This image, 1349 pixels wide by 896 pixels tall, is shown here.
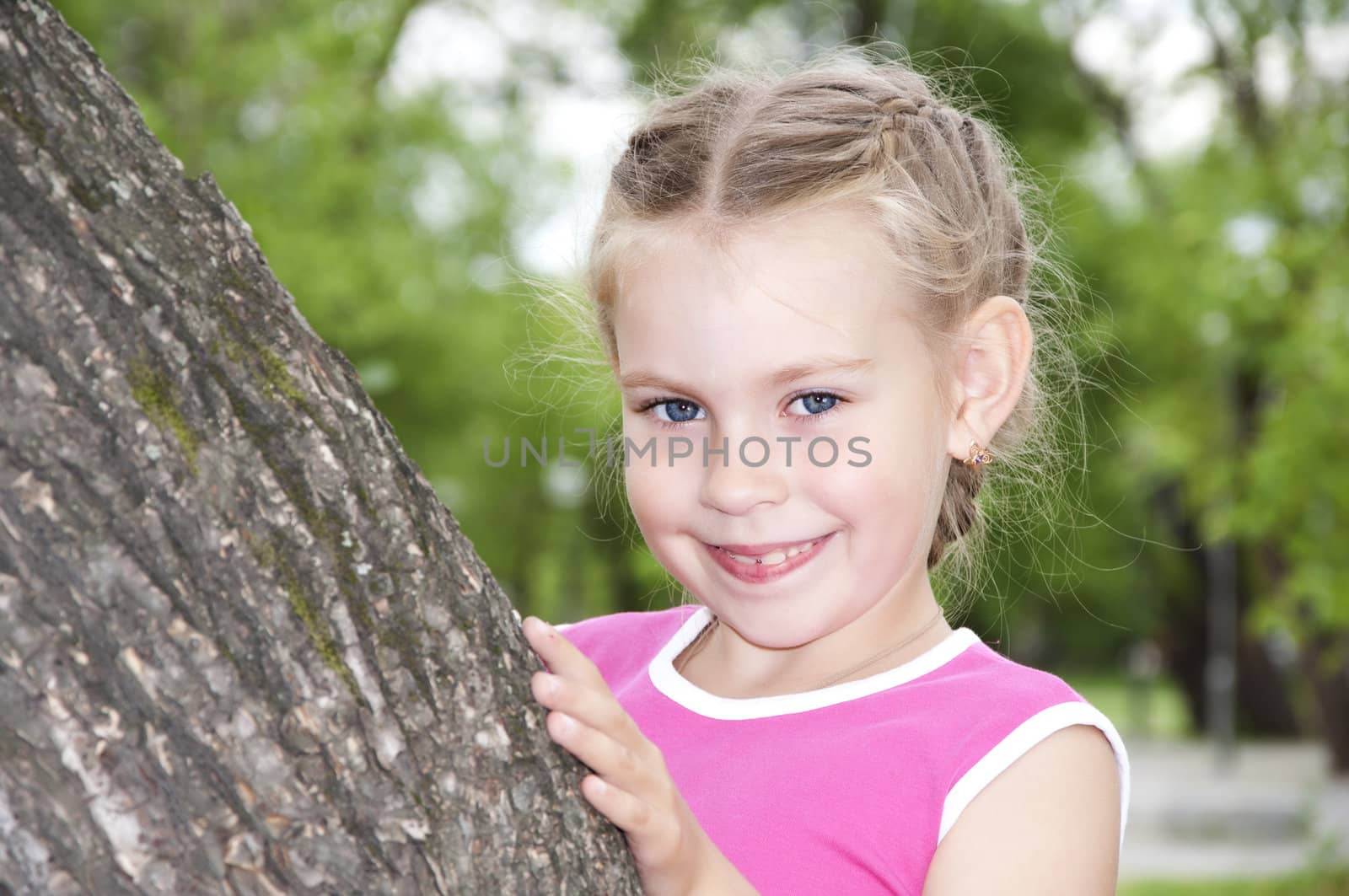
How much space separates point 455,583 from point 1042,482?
4.41 ft

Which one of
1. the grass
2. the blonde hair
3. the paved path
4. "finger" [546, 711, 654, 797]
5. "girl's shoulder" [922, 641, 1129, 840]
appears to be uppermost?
the blonde hair

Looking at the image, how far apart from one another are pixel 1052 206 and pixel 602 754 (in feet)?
15.1

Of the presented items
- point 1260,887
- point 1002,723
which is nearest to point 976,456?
point 1002,723

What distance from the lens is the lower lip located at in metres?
1.87

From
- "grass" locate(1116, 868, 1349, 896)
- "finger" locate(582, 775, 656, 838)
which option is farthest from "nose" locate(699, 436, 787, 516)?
"grass" locate(1116, 868, 1349, 896)

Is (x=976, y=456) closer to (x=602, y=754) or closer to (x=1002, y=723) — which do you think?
(x=1002, y=723)

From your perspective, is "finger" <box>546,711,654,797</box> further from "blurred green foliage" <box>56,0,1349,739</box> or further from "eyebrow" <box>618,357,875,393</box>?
"blurred green foliage" <box>56,0,1349,739</box>

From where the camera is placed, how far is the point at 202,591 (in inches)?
45.5

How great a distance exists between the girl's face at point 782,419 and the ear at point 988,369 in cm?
7

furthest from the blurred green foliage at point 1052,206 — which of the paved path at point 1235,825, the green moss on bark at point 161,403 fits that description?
the green moss on bark at point 161,403

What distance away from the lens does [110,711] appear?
1.10 metres

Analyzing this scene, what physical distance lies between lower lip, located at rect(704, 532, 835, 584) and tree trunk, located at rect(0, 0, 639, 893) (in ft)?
1.93

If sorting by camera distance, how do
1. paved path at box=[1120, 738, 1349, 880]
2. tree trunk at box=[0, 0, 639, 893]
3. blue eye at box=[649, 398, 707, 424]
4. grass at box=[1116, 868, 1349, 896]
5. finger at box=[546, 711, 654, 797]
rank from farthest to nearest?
1. paved path at box=[1120, 738, 1349, 880]
2. grass at box=[1116, 868, 1349, 896]
3. blue eye at box=[649, 398, 707, 424]
4. finger at box=[546, 711, 654, 797]
5. tree trunk at box=[0, 0, 639, 893]

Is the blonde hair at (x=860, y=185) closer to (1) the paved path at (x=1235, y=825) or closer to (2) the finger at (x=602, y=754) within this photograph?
(2) the finger at (x=602, y=754)
